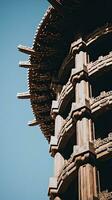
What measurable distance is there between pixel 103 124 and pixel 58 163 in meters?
3.19

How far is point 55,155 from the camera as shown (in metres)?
22.8

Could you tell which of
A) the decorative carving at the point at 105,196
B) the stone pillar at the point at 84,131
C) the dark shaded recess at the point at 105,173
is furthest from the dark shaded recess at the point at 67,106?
the decorative carving at the point at 105,196

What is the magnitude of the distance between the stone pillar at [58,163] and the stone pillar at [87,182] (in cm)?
357

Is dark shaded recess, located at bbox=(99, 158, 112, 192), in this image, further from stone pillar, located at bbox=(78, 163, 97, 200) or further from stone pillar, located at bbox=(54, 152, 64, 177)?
stone pillar, located at bbox=(54, 152, 64, 177)

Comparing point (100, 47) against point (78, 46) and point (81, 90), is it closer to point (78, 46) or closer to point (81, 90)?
point (78, 46)

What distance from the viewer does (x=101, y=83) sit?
2350 cm

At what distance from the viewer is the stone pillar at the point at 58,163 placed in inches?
862

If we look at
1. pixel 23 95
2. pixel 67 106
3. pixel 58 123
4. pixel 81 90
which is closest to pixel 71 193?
pixel 58 123

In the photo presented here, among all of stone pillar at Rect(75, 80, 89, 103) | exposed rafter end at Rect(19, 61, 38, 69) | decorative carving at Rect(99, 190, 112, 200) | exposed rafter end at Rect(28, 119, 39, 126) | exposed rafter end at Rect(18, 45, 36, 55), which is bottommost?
decorative carving at Rect(99, 190, 112, 200)

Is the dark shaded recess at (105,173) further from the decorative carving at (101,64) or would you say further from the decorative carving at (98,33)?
the decorative carving at (98,33)

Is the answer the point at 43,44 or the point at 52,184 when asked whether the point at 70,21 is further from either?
the point at 52,184

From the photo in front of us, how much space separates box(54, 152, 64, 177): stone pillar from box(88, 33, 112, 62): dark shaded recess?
20.8 feet

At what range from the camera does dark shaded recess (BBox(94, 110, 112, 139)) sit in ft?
68.5

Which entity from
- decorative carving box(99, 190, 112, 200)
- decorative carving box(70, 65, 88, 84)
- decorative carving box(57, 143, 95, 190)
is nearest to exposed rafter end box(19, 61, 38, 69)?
decorative carving box(70, 65, 88, 84)
